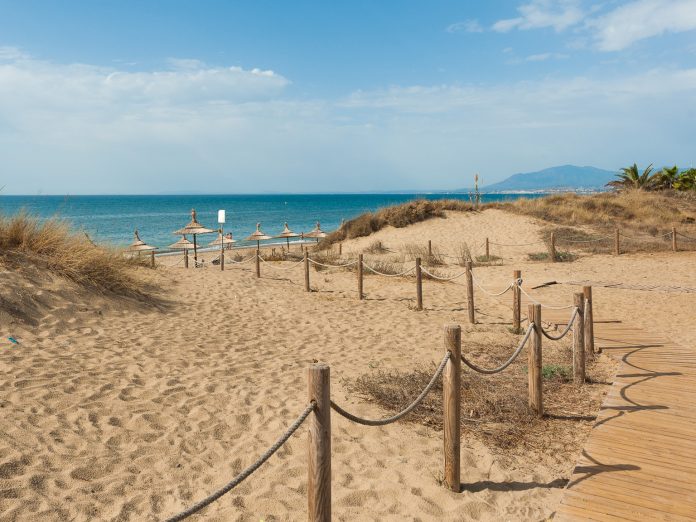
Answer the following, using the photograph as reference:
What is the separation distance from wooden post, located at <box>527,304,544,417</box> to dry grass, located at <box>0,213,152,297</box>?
7.66 meters

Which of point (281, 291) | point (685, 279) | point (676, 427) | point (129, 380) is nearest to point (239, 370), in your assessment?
point (129, 380)

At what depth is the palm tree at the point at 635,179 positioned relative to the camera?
117 feet

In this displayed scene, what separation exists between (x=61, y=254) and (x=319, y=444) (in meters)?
8.71

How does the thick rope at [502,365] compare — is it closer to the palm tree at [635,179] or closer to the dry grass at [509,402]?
the dry grass at [509,402]

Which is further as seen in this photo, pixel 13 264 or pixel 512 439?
pixel 13 264

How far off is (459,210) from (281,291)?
18342mm

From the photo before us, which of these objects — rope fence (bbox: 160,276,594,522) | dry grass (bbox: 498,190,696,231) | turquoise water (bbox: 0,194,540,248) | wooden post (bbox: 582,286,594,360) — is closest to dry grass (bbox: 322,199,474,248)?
turquoise water (bbox: 0,194,540,248)

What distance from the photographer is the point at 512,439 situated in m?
4.82

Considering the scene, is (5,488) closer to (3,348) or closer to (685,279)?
(3,348)

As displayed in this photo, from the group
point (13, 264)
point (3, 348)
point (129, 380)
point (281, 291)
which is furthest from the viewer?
point (281, 291)

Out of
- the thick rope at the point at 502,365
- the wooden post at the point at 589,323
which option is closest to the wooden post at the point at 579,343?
the wooden post at the point at 589,323

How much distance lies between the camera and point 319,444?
289cm

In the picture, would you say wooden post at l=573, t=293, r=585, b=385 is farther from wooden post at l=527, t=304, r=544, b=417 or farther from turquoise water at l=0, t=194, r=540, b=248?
turquoise water at l=0, t=194, r=540, b=248

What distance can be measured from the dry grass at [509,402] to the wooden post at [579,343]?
14 centimetres
